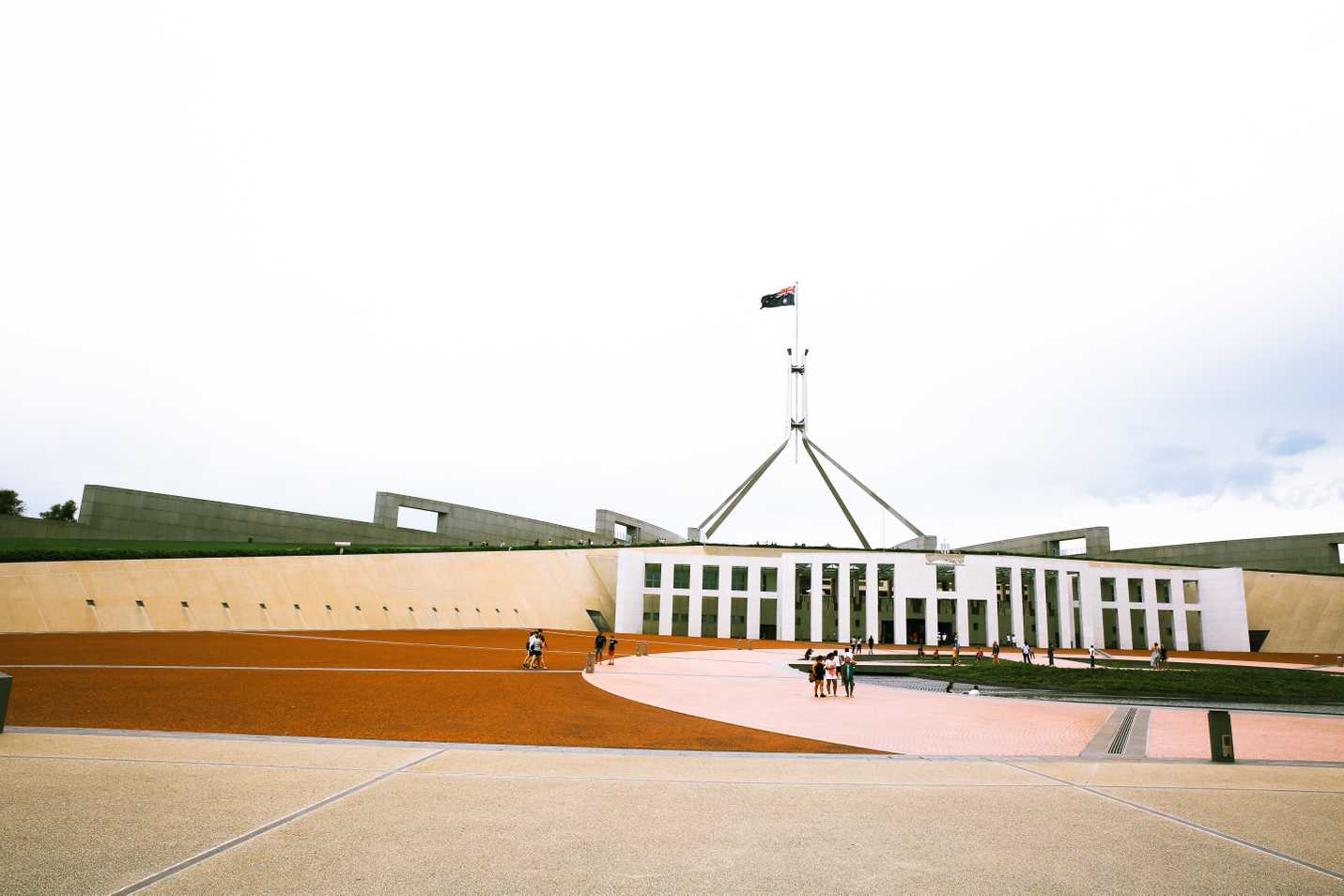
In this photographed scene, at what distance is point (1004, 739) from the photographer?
12.9m

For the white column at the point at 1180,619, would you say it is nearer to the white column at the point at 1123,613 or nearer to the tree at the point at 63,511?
the white column at the point at 1123,613

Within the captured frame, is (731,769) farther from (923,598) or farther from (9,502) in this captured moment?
(9,502)

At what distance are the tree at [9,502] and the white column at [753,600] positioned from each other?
5796 centimetres

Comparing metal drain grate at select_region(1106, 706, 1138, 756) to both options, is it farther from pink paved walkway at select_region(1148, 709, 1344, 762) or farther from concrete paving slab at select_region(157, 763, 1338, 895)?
concrete paving slab at select_region(157, 763, 1338, 895)

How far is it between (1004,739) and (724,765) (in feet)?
19.8

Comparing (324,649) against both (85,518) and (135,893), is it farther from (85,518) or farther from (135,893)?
(85,518)

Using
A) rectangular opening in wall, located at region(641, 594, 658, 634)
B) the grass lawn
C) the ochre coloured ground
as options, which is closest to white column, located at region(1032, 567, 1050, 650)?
the grass lawn

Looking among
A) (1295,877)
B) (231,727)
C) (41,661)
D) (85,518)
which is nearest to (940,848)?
(1295,877)

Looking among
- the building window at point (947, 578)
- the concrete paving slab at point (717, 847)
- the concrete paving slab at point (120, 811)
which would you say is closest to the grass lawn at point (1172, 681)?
the concrete paving slab at point (717, 847)

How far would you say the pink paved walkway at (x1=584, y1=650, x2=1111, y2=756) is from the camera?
12461 millimetres

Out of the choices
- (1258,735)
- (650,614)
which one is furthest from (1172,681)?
(650,614)

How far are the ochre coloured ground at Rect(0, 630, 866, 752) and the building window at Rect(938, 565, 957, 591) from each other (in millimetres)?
35494

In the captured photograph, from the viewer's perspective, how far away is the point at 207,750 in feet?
31.5

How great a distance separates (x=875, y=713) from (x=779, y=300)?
46675mm
